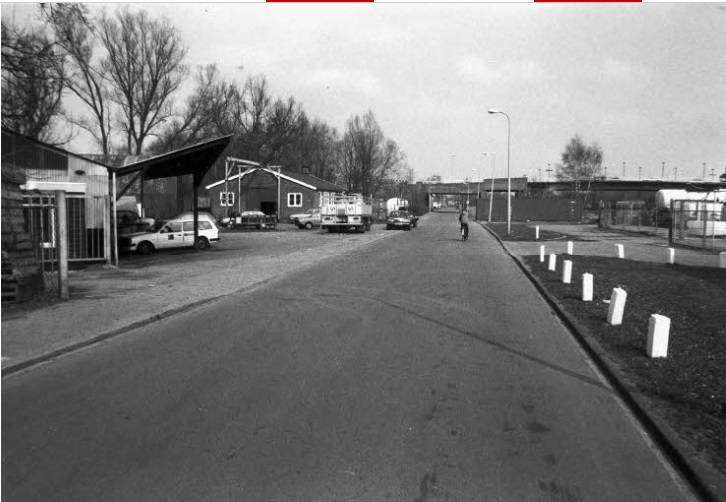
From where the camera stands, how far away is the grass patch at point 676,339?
213 inches

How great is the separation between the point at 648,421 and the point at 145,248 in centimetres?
2296

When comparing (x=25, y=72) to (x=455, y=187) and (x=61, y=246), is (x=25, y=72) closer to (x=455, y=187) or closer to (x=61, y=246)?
(x=61, y=246)

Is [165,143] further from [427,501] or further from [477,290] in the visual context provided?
[427,501]

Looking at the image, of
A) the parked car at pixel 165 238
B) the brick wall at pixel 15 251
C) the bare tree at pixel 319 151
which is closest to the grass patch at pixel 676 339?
the brick wall at pixel 15 251

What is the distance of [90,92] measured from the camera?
148 ft

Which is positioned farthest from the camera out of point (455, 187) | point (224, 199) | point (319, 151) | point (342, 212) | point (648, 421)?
point (455, 187)

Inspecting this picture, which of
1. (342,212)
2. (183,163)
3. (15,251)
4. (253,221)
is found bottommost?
(253,221)

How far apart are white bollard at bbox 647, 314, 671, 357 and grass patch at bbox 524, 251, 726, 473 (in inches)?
4.6

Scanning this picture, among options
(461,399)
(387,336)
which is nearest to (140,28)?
(387,336)

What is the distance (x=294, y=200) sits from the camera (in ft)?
218

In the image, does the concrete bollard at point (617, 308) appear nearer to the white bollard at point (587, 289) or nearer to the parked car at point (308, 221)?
the white bollard at point (587, 289)

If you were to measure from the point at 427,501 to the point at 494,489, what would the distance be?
0.46 metres

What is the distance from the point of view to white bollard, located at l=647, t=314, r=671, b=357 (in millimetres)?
7602

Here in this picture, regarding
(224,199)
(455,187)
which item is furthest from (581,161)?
(224,199)
